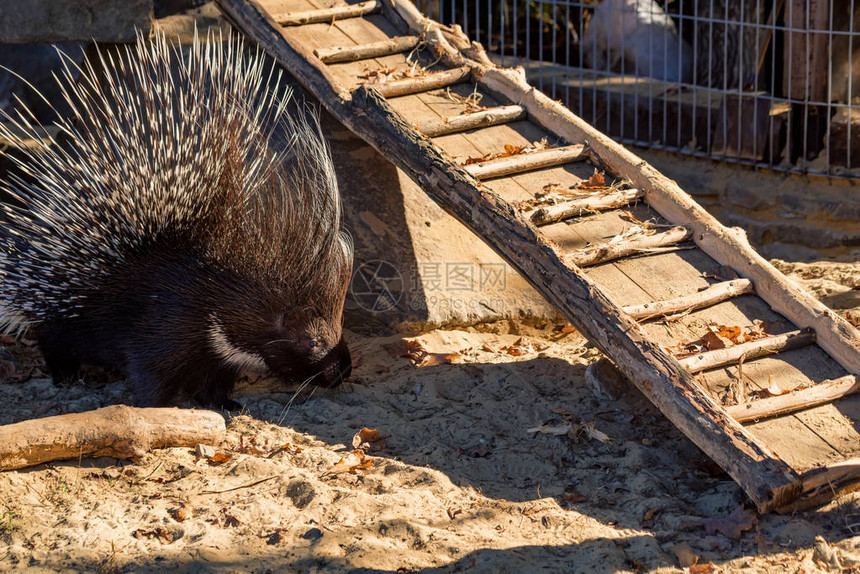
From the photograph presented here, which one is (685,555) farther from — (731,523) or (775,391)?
(775,391)

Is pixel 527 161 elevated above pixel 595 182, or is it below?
above

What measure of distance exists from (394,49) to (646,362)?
2812 millimetres

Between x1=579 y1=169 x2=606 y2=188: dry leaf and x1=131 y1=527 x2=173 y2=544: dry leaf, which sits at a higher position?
x1=579 y1=169 x2=606 y2=188: dry leaf

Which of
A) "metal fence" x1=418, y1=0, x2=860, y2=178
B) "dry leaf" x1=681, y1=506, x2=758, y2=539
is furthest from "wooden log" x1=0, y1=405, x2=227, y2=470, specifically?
"metal fence" x1=418, y1=0, x2=860, y2=178

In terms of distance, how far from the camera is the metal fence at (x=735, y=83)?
597 centimetres

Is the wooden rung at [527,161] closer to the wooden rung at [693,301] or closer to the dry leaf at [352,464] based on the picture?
the wooden rung at [693,301]

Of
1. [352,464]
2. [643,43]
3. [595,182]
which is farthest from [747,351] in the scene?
[643,43]

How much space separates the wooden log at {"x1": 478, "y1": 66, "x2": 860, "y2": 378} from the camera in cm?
370

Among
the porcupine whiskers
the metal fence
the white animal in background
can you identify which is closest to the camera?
the porcupine whiskers

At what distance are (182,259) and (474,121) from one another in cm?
175

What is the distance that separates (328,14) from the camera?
554cm

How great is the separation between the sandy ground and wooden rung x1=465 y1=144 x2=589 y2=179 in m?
0.98

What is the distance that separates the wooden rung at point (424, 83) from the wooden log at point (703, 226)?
0.37ft

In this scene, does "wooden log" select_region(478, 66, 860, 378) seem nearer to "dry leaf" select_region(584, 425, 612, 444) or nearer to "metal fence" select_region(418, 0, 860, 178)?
"dry leaf" select_region(584, 425, 612, 444)
